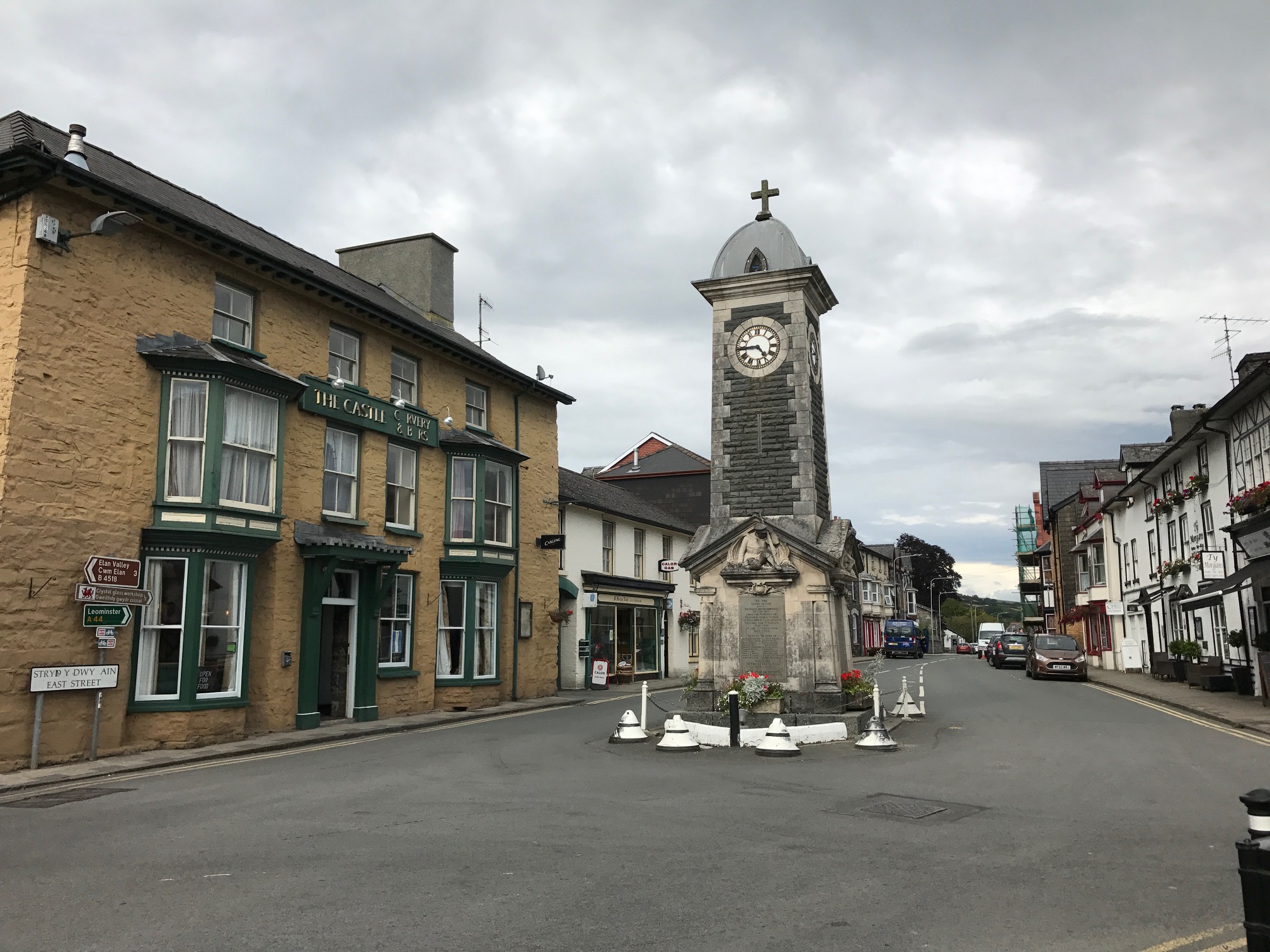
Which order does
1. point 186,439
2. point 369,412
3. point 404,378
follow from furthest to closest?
point 404,378, point 369,412, point 186,439

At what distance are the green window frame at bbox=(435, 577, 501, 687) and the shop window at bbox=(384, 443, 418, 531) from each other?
1.98 metres

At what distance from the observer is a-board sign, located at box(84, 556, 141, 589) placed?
1327 cm

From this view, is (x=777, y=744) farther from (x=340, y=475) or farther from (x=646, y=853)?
(x=340, y=475)

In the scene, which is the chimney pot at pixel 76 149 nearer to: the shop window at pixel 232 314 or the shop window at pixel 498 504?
the shop window at pixel 232 314

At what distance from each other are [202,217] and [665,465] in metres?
29.6

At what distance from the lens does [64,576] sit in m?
13.4

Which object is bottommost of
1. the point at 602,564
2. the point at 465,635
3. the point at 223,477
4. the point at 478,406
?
the point at 465,635

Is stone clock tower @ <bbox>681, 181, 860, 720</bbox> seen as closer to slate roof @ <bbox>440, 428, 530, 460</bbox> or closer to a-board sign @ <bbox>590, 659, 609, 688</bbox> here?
slate roof @ <bbox>440, 428, 530, 460</bbox>

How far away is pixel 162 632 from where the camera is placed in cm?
1497

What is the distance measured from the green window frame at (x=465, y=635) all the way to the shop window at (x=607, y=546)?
905 cm

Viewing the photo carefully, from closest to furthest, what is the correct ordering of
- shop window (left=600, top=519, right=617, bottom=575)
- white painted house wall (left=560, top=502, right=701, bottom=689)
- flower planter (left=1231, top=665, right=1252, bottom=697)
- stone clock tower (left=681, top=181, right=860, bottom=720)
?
stone clock tower (left=681, top=181, right=860, bottom=720) < flower planter (left=1231, top=665, right=1252, bottom=697) < white painted house wall (left=560, top=502, right=701, bottom=689) < shop window (left=600, top=519, right=617, bottom=575)

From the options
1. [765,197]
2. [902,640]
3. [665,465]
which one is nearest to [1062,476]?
[902,640]

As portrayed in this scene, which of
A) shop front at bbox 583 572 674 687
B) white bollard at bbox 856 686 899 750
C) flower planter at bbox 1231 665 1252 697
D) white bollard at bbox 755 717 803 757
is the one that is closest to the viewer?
white bollard at bbox 755 717 803 757

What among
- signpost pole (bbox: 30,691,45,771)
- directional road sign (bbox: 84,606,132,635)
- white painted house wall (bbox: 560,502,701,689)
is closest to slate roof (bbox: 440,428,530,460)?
white painted house wall (bbox: 560,502,701,689)
